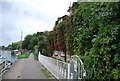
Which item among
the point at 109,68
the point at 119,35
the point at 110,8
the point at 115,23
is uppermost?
the point at 110,8

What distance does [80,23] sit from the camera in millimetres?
5801

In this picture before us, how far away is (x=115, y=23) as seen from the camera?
2719 millimetres

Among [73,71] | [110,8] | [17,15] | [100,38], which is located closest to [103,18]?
[110,8]

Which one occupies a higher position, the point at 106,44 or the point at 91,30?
the point at 91,30

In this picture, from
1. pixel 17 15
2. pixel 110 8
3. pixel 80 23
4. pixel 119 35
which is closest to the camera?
pixel 119 35

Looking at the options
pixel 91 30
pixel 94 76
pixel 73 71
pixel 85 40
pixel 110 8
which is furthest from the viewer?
pixel 73 71

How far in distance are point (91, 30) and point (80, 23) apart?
76.6 inches

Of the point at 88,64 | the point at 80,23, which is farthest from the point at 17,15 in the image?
the point at 88,64

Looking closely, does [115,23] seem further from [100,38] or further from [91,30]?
[91,30]

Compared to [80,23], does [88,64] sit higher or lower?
lower

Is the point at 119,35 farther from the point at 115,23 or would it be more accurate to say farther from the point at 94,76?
the point at 94,76

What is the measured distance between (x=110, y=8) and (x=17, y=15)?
37.1 ft

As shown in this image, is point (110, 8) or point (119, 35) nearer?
point (119, 35)

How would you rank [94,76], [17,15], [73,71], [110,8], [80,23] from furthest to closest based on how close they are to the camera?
1. [17,15]
2. [80,23]
3. [73,71]
4. [94,76]
5. [110,8]
